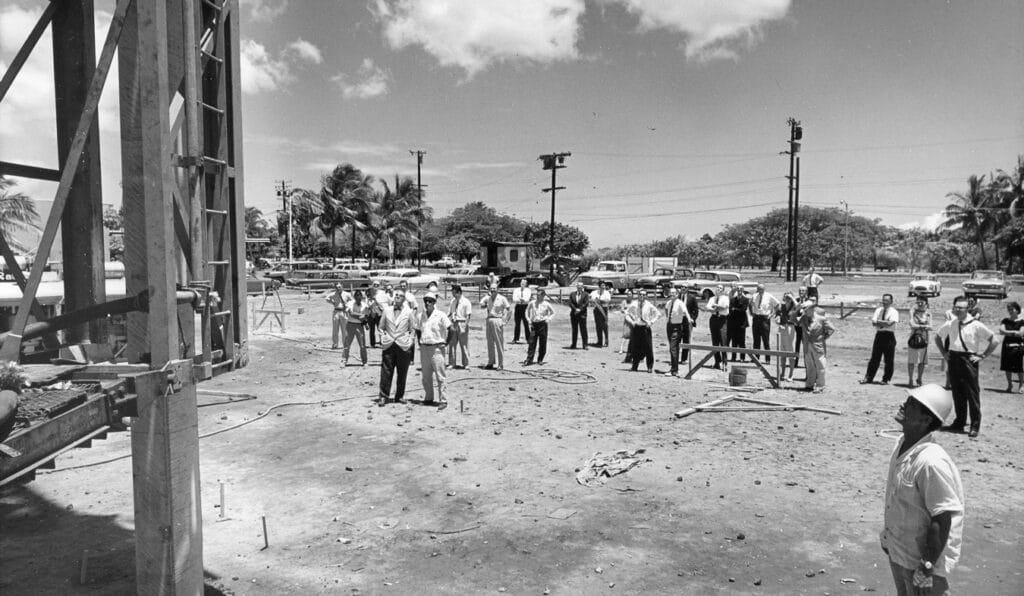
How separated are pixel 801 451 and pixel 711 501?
8.09ft

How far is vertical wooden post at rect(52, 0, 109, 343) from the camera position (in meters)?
4.83

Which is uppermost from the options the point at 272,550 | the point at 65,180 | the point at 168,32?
the point at 168,32

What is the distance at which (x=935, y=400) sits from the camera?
11.8 feet

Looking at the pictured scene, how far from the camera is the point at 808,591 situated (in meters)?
5.20

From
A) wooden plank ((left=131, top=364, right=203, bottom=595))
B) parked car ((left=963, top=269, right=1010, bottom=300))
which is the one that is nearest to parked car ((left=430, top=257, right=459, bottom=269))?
parked car ((left=963, top=269, right=1010, bottom=300))

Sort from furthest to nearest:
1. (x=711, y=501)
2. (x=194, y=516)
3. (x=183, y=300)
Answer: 1. (x=711, y=501)
2. (x=194, y=516)
3. (x=183, y=300)

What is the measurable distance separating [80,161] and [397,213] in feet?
166

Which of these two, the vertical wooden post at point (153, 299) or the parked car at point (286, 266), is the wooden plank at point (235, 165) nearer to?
the vertical wooden post at point (153, 299)

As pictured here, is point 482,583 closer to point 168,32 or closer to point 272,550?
point 272,550

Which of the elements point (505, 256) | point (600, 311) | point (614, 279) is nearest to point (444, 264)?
point (505, 256)

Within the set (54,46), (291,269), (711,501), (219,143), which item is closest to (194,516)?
(219,143)

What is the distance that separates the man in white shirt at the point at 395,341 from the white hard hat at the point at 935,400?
8.84 meters

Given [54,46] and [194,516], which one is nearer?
[194,516]

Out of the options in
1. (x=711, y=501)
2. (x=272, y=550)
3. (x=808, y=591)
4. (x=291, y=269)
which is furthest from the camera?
(x=291, y=269)
